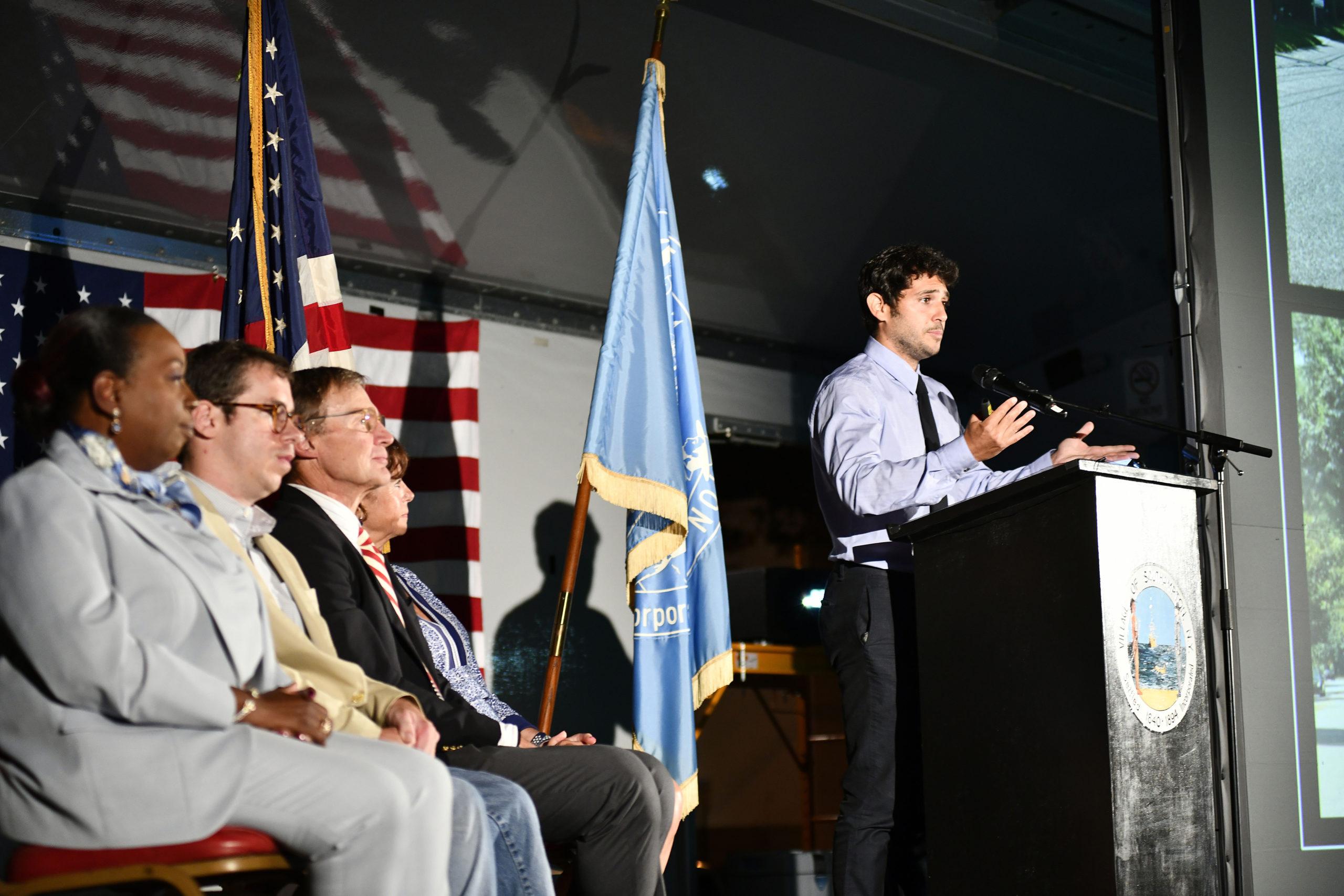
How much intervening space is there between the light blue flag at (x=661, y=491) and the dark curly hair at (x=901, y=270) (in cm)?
69

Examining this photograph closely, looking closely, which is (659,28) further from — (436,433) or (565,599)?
(565,599)

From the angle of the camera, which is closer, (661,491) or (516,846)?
(516,846)

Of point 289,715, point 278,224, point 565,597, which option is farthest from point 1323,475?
point 278,224

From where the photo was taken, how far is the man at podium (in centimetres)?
279

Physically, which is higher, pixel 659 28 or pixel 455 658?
pixel 659 28

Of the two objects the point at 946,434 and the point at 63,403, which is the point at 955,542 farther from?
the point at 63,403

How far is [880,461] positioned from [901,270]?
61 centimetres

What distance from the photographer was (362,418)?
2.47 meters

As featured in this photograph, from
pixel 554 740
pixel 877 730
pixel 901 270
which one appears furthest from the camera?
pixel 901 270

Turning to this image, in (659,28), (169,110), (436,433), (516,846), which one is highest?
(659,28)

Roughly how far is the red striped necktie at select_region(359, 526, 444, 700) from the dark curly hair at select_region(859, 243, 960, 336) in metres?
1.49

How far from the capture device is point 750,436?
18.1 ft

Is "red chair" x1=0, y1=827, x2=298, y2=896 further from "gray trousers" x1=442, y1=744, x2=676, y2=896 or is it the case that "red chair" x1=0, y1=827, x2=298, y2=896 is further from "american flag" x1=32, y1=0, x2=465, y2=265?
"american flag" x1=32, y1=0, x2=465, y2=265

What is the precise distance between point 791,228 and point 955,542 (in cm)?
275
